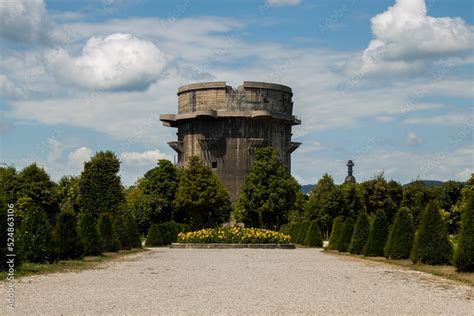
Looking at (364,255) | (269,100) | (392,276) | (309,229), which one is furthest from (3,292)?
(269,100)

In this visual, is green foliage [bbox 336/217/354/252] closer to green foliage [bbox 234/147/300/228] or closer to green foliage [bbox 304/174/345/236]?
green foliage [bbox 234/147/300/228]

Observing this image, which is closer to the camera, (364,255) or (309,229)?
(364,255)

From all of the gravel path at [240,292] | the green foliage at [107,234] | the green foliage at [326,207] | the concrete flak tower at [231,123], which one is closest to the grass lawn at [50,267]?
the gravel path at [240,292]

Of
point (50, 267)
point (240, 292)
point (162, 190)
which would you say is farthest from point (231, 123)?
point (240, 292)

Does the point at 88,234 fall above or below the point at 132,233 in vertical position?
above

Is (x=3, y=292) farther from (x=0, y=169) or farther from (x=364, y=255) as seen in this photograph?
(x=0, y=169)

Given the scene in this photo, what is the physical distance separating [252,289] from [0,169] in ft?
220

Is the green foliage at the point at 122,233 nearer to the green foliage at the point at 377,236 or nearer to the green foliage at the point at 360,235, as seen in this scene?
the green foliage at the point at 360,235

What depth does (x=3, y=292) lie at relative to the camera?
15.2 meters

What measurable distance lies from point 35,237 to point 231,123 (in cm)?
7814

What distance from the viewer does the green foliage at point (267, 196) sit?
73.3 m

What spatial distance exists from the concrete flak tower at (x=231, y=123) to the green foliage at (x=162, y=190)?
1699 cm

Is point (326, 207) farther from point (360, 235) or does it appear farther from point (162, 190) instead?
point (360, 235)

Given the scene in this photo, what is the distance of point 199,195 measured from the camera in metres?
77.1
